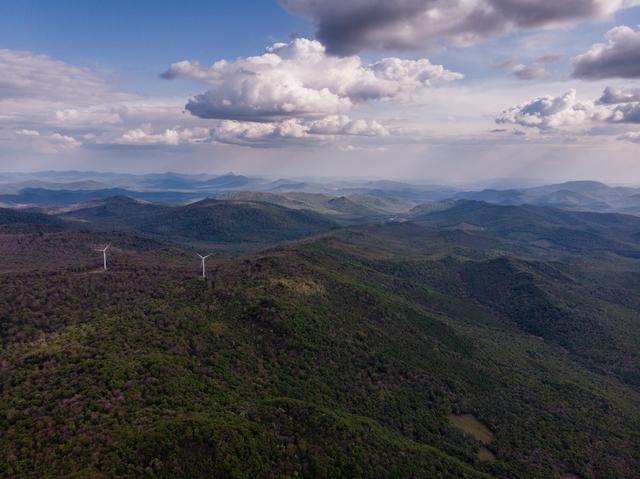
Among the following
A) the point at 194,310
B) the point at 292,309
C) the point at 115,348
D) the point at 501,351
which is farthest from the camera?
the point at 501,351

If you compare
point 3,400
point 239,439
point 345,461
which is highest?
point 3,400

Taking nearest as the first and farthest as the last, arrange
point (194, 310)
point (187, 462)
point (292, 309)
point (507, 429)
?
1. point (187, 462)
2. point (507, 429)
3. point (194, 310)
4. point (292, 309)

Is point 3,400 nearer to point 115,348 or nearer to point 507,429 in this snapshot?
point 115,348

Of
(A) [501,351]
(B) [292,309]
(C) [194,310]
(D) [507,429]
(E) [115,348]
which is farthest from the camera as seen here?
(A) [501,351]

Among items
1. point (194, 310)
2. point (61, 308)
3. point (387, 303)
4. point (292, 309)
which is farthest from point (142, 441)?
point (387, 303)

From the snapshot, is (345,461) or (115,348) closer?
(345,461)

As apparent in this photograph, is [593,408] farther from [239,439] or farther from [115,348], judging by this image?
[115,348]

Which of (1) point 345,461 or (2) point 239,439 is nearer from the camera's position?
(2) point 239,439

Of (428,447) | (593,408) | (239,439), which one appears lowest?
(593,408)

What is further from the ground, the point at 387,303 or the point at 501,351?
the point at 387,303

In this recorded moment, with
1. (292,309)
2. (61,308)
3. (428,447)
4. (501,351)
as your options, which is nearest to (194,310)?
(292,309)
